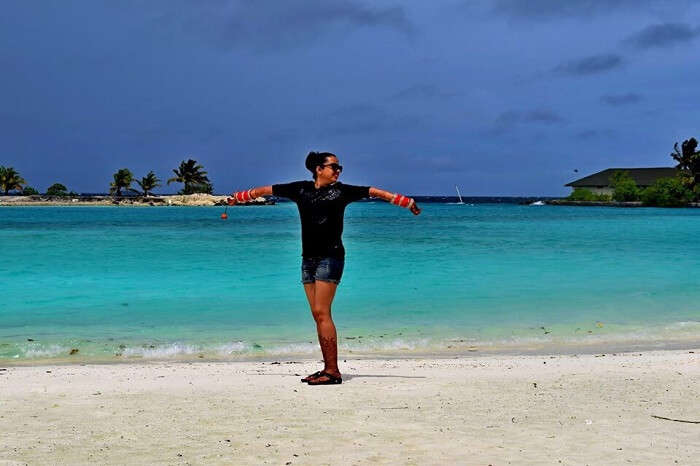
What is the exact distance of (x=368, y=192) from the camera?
670 centimetres

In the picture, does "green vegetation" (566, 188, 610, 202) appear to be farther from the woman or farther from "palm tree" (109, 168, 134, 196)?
the woman

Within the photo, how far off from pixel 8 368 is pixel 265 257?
24454 mm

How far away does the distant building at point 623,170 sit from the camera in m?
151

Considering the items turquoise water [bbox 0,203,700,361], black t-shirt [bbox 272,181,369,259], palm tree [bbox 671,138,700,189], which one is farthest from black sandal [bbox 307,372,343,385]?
palm tree [bbox 671,138,700,189]

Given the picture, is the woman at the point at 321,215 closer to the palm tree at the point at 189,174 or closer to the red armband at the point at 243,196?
the red armband at the point at 243,196

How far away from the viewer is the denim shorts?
6.76 meters

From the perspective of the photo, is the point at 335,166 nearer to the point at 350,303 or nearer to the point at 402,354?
the point at 402,354

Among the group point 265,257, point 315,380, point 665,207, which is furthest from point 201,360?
point 665,207

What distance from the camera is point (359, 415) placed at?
19.4ft

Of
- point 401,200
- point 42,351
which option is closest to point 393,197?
point 401,200

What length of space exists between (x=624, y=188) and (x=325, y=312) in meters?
151

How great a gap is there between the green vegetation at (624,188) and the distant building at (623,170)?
3.30 meters

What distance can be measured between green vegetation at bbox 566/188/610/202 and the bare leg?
155 metres

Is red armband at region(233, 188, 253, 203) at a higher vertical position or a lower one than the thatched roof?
lower
